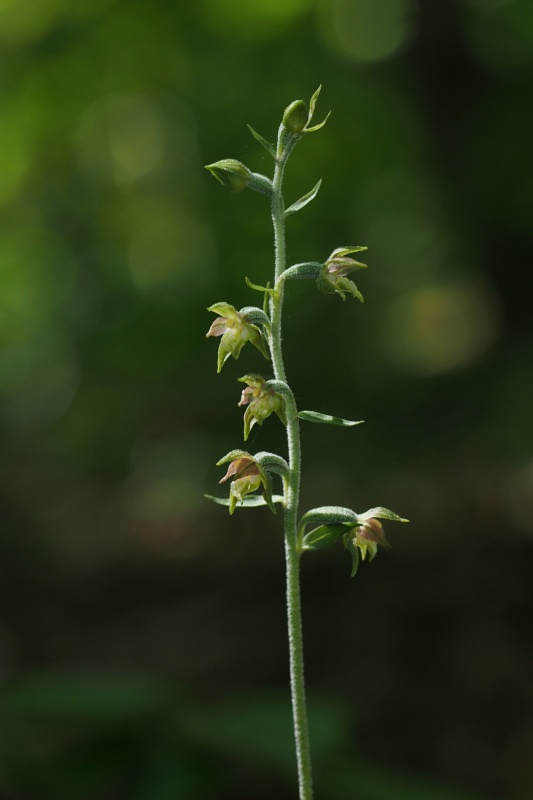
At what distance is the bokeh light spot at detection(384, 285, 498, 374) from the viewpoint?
1182 cm

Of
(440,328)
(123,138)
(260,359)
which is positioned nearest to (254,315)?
(260,359)

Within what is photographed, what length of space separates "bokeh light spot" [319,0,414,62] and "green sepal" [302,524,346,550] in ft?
36.0

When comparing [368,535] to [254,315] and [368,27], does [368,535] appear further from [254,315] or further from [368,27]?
[368,27]

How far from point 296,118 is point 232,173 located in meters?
0.18

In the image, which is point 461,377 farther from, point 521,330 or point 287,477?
point 287,477

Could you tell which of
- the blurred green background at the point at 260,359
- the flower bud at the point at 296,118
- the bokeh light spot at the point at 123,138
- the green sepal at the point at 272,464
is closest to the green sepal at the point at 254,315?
the green sepal at the point at 272,464

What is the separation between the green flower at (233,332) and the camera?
165 centimetres

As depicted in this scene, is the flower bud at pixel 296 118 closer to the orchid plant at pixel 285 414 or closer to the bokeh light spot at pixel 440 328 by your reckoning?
the orchid plant at pixel 285 414

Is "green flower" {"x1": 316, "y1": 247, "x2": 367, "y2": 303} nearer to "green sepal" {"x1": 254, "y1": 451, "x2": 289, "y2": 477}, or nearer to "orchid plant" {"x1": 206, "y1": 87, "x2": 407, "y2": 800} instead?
"orchid plant" {"x1": 206, "y1": 87, "x2": 407, "y2": 800}

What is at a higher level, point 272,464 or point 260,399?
point 260,399

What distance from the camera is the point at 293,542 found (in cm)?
162

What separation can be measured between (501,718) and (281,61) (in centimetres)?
968

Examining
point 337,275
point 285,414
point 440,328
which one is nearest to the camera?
point 285,414

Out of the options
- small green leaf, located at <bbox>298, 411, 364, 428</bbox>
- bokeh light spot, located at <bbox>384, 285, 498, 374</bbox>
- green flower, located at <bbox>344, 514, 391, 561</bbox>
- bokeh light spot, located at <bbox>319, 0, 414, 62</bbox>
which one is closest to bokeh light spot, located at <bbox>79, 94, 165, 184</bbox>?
bokeh light spot, located at <bbox>319, 0, 414, 62</bbox>
